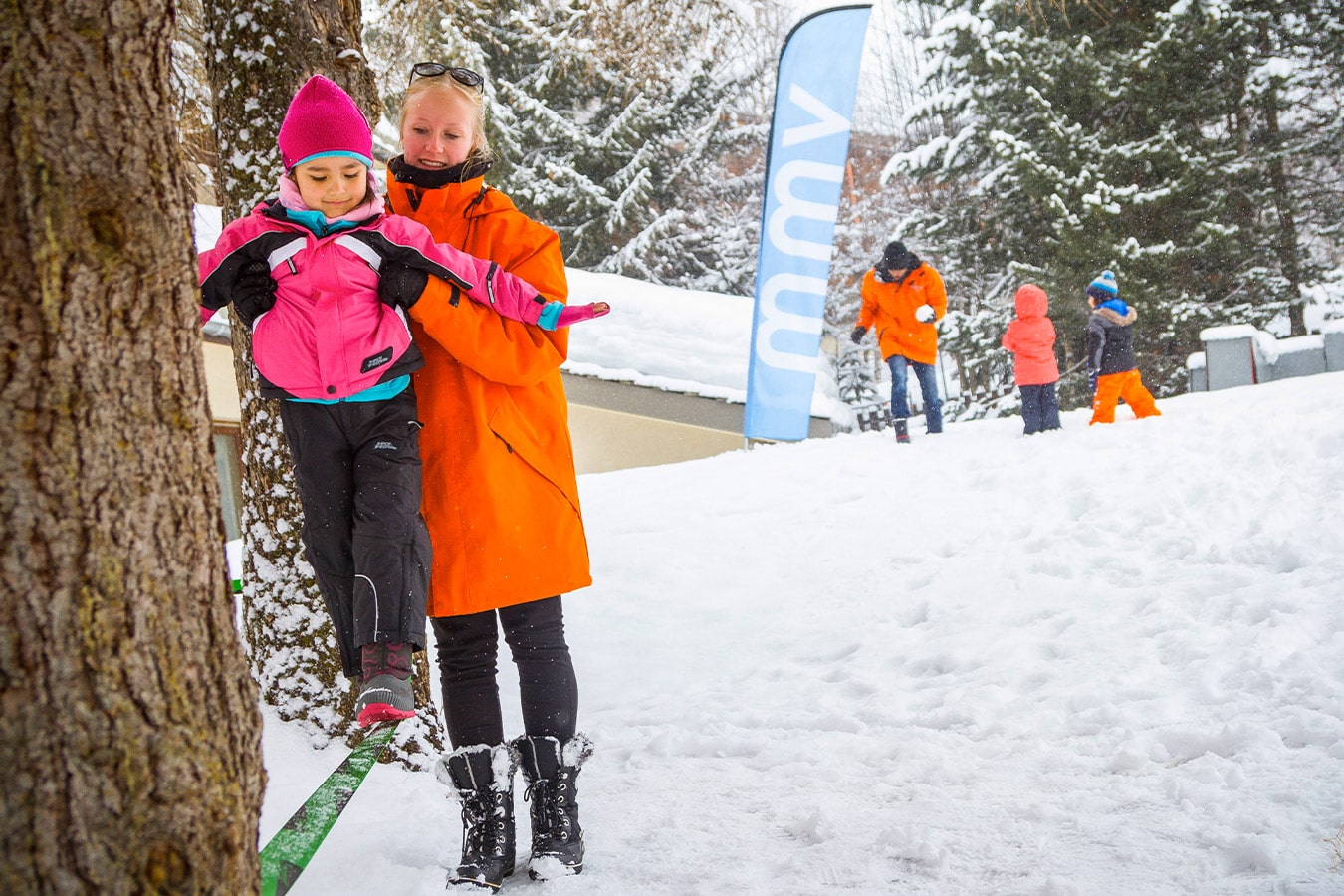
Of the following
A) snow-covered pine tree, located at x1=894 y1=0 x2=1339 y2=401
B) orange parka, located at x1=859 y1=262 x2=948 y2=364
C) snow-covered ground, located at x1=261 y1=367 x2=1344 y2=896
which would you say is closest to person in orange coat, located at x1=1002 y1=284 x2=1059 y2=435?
orange parka, located at x1=859 y1=262 x2=948 y2=364

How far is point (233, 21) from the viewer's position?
124 inches

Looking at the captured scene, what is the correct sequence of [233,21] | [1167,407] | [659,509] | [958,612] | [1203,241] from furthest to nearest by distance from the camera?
[1203,241]
[1167,407]
[659,509]
[958,612]
[233,21]

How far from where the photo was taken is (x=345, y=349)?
7.16ft

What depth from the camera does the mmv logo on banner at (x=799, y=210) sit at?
9430 mm

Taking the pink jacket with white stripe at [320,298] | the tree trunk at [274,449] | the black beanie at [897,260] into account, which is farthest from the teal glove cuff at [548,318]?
the black beanie at [897,260]

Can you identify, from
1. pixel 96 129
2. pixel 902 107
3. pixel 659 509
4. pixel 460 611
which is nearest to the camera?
pixel 96 129

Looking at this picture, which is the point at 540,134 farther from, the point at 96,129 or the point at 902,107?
the point at 96,129

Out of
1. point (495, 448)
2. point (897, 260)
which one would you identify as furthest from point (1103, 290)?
point (495, 448)

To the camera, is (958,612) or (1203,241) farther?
(1203,241)

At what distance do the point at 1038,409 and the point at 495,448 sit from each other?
740 cm

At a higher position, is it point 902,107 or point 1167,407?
point 902,107

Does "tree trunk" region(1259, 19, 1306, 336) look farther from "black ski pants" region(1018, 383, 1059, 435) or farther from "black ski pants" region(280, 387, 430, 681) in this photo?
"black ski pants" region(280, 387, 430, 681)

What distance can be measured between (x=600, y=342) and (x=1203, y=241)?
1056 cm

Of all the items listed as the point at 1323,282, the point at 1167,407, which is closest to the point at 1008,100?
the point at 1323,282
